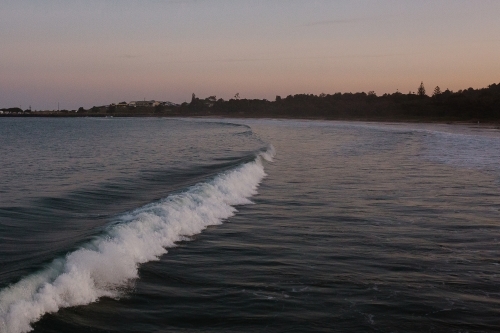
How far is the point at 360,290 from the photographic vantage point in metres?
7.84

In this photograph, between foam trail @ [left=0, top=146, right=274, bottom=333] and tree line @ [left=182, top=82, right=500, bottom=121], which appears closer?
foam trail @ [left=0, top=146, right=274, bottom=333]

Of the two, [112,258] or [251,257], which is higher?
[112,258]

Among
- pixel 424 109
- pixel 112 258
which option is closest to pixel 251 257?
pixel 112 258

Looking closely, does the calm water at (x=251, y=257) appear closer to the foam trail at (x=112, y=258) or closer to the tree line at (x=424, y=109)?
the foam trail at (x=112, y=258)

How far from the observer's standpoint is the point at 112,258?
874 cm

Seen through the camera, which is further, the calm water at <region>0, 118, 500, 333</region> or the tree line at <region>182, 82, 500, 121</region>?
the tree line at <region>182, 82, 500, 121</region>

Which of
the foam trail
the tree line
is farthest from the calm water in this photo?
the tree line

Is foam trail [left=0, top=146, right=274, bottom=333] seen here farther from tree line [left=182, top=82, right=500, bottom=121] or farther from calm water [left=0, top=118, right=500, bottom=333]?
tree line [left=182, top=82, right=500, bottom=121]

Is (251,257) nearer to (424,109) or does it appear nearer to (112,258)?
(112,258)

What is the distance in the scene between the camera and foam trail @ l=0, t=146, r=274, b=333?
6734mm

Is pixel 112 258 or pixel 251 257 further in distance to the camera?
pixel 251 257

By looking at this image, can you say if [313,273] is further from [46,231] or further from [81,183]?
[81,183]

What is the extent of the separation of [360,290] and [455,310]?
1.27 m

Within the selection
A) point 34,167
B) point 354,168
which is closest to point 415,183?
point 354,168
